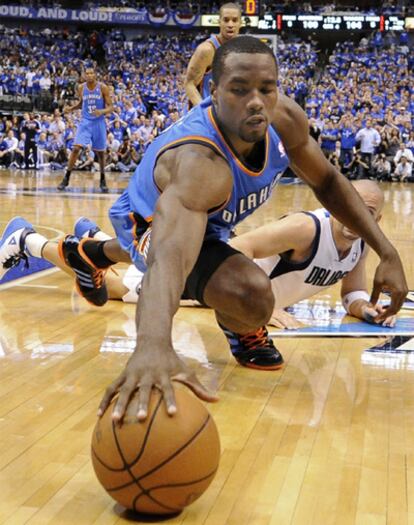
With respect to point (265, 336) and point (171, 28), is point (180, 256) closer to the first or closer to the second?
point (265, 336)

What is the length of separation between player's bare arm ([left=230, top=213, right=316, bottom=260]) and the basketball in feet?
6.98

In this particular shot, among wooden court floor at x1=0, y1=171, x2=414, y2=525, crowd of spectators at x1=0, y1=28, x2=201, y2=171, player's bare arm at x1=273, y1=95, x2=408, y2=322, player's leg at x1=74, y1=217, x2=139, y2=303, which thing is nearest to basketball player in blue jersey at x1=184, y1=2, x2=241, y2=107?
player's leg at x1=74, y1=217, x2=139, y2=303

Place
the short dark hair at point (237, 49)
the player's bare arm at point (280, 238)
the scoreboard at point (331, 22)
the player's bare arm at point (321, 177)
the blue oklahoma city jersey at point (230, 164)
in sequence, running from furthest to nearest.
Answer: the scoreboard at point (331, 22) → the player's bare arm at point (280, 238) → the player's bare arm at point (321, 177) → the blue oklahoma city jersey at point (230, 164) → the short dark hair at point (237, 49)

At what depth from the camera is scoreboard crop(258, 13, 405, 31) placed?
3153 centimetres

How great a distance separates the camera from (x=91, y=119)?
1359cm

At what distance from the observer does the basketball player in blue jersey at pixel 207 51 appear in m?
6.66

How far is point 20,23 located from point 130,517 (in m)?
35.1

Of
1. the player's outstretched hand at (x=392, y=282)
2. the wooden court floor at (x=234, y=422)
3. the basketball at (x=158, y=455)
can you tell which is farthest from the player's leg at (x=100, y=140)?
the basketball at (x=158, y=455)

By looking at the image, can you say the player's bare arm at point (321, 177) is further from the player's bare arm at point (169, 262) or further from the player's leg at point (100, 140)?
the player's leg at point (100, 140)

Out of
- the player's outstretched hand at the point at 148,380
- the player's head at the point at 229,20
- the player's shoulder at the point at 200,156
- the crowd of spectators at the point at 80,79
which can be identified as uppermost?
the player's head at the point at 229,20

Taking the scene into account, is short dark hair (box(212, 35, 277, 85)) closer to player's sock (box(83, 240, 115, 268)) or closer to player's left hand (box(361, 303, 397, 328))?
player's sock (box(83, 240, 115, 268))

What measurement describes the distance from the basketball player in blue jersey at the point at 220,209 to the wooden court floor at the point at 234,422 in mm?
337

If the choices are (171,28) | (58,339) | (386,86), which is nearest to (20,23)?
(171,28)

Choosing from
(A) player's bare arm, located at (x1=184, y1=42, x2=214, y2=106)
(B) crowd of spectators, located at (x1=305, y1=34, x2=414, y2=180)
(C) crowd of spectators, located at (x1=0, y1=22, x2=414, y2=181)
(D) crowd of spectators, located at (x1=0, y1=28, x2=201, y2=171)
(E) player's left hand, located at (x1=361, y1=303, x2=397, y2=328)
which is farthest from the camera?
(D) crowd of spectators, located at (x1=0, y1=28, x2=201, y2=171)
